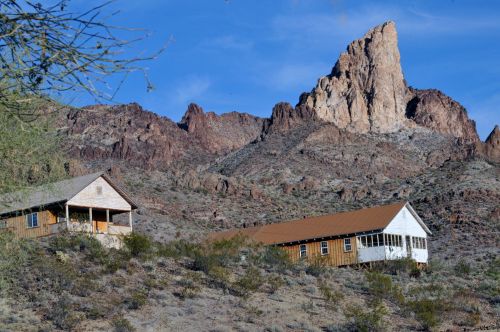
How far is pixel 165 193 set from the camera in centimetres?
8381

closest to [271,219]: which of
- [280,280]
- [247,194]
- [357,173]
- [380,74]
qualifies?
[247,194]

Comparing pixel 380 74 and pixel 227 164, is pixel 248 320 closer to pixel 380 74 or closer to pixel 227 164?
pixel 227 164

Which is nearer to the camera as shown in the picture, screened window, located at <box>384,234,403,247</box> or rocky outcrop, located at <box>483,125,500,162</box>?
screened window, located at <box>384,234,403,247</box>

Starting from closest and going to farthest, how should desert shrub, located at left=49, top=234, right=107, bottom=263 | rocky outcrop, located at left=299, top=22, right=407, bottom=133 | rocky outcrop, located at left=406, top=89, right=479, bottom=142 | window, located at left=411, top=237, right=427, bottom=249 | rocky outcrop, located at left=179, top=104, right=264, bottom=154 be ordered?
desert shrub, located at left=49, top=234, right=107, bottom=263
window, located at left=411, top=237, right=427, bottom=249
rocky outcrop, located at left=299, top=22, right=407, bottom=133
rocky outcrop, located at left=406, top=89, right=479, bottom=142
rocky outcrop, located at left=179, top=104, right=264, bottom=154

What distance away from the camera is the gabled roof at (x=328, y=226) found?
48.4m

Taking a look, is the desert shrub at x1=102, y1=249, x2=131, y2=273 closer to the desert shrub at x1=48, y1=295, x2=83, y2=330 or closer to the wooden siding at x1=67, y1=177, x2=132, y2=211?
the desert shrub at x1=48, y1=295, x2=83, y2=330

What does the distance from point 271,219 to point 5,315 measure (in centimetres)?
5330

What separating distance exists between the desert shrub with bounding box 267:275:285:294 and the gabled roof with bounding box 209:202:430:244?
14.1m

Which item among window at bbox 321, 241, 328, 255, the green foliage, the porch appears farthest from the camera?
window at bbox 321, 241, 328, 255

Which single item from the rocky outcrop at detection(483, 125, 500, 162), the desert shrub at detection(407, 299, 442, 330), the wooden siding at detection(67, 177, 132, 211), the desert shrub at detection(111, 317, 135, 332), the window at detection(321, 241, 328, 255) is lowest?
the desert shrub at detection(407, 299, 442, 330)

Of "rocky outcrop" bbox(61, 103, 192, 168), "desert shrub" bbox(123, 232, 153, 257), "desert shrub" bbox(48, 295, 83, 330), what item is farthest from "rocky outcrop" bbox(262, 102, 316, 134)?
"desert shrub" bbox(48, 295, 83, 330)

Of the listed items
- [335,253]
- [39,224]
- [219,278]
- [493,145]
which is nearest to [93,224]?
[39,224]

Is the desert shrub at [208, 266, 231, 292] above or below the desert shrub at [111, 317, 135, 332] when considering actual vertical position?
above

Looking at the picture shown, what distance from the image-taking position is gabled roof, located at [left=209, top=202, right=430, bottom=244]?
48.4 meters
